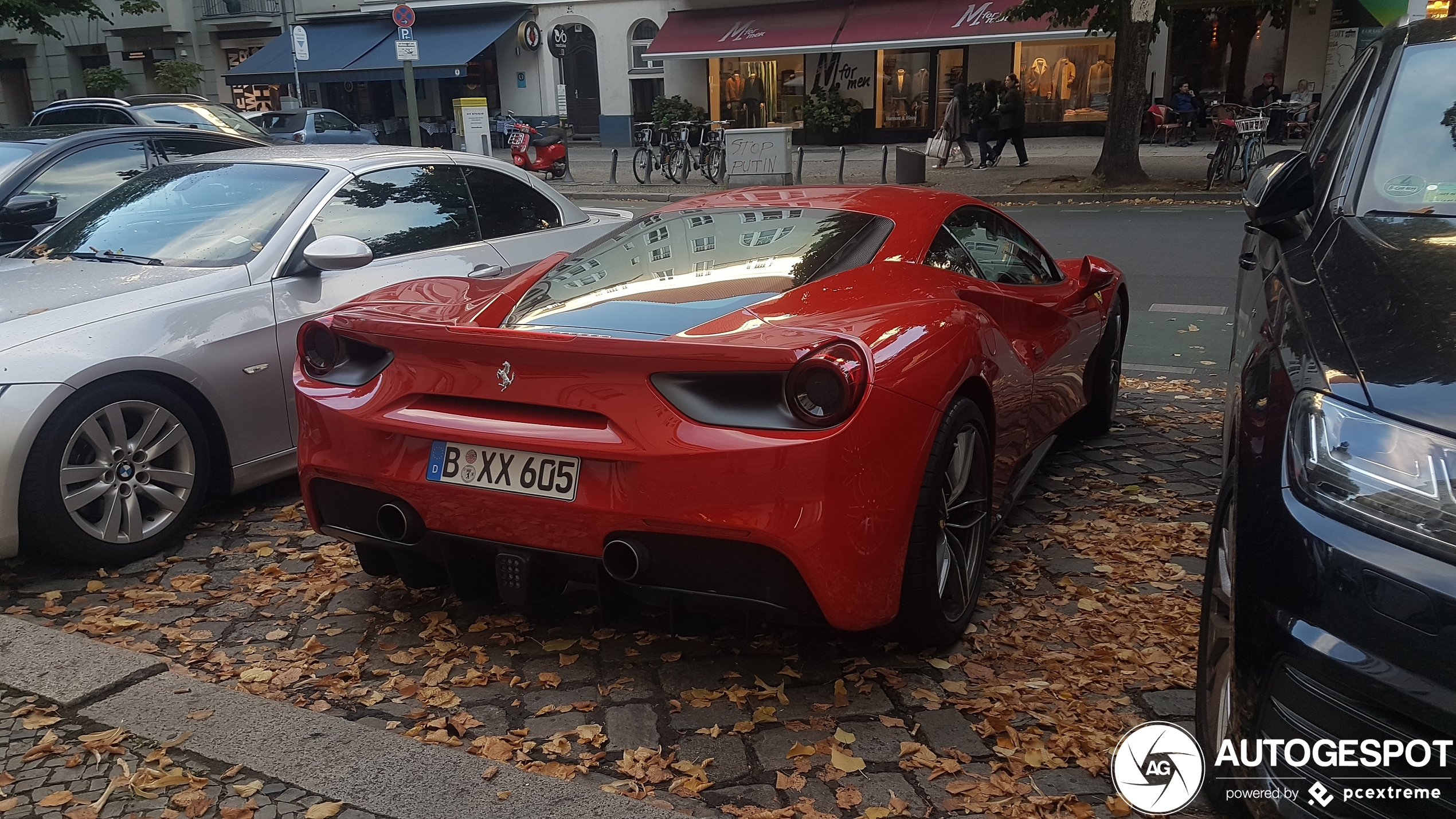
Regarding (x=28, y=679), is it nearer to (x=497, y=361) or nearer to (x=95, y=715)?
(x=95, y=715)

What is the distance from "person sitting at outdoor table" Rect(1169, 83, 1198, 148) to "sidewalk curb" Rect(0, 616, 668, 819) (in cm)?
2621

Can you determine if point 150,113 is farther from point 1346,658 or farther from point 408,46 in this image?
point 1346,658

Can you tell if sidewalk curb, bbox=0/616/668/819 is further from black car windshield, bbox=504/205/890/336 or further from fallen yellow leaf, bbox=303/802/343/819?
black car windshield, bbox=504/205/890/336

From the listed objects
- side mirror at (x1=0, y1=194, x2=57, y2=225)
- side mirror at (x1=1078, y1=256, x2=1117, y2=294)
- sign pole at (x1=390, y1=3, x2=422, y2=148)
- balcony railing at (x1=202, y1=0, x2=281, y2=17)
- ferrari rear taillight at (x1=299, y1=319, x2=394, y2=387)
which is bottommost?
side mirror at (x1=1078, y1=256, x2=1117, y2=294)

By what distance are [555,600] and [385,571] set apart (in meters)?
0.56

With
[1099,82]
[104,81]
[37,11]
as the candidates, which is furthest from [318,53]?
[1099,82]

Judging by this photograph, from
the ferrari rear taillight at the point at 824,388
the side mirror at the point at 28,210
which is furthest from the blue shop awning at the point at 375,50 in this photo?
the ferrari rear taillight at the point at 824,388

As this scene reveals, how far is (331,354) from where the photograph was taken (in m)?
3.47

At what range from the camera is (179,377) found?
4.26 m

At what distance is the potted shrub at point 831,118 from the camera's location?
31.0m

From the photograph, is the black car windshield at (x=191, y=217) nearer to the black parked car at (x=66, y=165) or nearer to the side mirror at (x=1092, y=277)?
the black parked car at (x=66, y=165)

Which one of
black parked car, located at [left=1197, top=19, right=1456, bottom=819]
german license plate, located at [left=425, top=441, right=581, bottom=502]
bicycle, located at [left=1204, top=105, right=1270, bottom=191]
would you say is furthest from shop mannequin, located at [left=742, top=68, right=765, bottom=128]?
black parked car, located at [left=1197, top=19, right=1456, bottom=819]

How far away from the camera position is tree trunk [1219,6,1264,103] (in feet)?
91.0

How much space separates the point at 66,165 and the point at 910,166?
13652 mm
